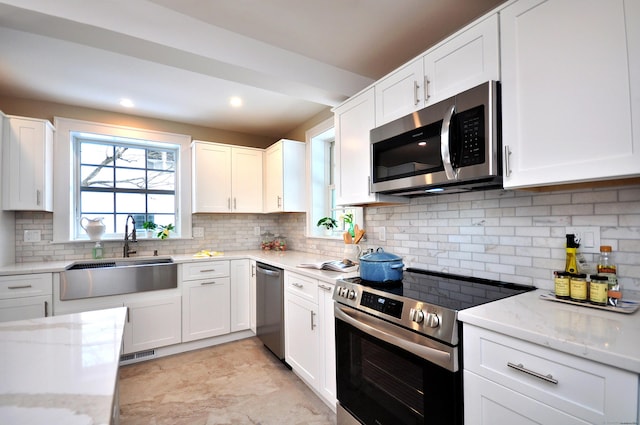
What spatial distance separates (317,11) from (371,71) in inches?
33.3

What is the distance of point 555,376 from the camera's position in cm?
92

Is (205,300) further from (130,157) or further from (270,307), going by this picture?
(130,157)

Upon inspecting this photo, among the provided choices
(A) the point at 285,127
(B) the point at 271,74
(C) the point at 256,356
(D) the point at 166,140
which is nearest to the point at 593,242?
(B) the point at 271,74

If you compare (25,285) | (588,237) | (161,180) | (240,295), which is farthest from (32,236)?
(588,237)

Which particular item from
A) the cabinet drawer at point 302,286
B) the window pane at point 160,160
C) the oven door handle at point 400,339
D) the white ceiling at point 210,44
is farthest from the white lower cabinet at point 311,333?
the window pane at point 160,160

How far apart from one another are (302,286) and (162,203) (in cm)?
243

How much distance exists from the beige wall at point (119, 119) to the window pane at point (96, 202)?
818mm

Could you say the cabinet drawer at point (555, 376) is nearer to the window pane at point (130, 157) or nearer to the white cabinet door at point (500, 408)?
the white cabinet door at point (500, 408)

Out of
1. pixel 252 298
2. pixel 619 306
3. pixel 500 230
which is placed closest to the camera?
pixel 619 306

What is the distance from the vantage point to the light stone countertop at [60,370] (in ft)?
A: 2.06

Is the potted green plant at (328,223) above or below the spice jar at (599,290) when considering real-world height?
above

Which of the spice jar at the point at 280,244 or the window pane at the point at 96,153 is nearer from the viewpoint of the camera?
the window pane at the point at 96,153

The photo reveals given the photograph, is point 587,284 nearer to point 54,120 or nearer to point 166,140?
point 166,140

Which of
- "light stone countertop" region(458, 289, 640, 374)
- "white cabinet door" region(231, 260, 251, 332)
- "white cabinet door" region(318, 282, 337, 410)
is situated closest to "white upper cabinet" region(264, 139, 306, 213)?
"white cabinet door" region(231, 260, 251, 332)
